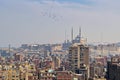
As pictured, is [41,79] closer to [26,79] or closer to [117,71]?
[26,79]

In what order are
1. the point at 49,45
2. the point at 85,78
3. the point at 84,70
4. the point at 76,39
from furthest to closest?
1. the point at 49,45
2. the point at 76,39
3. the point at 84,70
4. the point at 85,78

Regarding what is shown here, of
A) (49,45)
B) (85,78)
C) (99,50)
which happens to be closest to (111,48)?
(99,50)

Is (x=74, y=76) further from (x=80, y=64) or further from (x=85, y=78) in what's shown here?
(x=80, y=64)

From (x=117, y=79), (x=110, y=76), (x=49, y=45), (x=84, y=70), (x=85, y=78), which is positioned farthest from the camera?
(x=49, y=45)

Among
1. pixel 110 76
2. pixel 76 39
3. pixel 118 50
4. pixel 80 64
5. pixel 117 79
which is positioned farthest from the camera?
pixel 118 50

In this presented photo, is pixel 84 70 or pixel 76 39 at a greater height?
pixel 76 39

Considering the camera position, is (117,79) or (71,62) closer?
(117,79)

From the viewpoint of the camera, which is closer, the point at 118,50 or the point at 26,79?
the point at 26,79

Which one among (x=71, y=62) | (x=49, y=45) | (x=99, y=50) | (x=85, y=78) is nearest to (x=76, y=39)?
(x=99, y=50)

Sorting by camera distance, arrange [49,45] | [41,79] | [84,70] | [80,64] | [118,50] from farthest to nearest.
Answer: [49,45] → [118,50] → [80,64] → [84,70] → [41,79]
